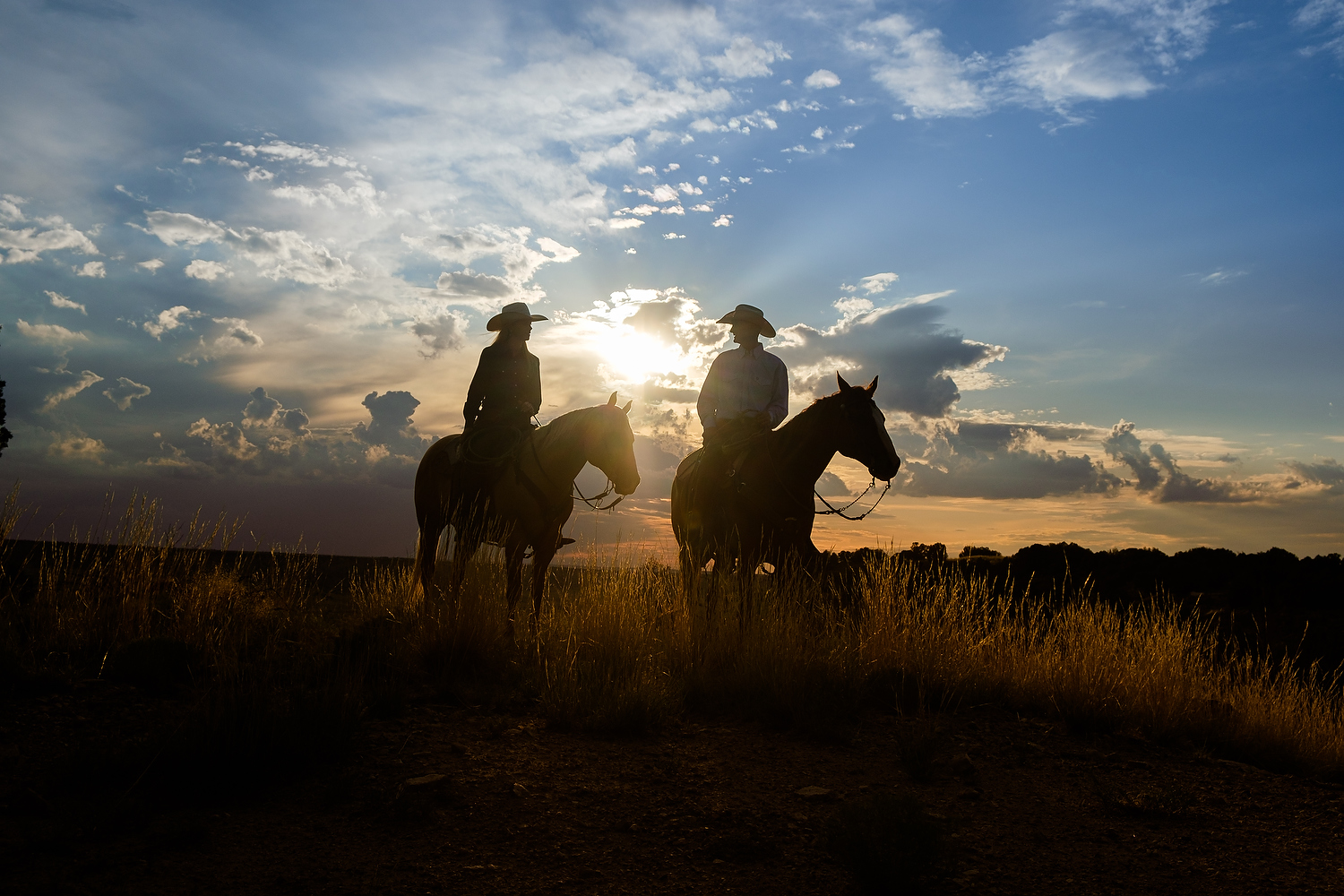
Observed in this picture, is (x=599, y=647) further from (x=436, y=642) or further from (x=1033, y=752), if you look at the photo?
(x=1033, y=752)

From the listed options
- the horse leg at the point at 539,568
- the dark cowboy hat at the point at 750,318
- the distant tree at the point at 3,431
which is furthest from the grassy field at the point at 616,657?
the distant tree at the point at 3,431

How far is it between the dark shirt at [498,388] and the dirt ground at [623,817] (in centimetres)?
355

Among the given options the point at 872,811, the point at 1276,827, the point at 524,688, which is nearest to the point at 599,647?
the point at 524,688

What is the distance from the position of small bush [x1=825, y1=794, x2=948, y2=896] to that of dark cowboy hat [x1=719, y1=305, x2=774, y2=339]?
5.46 m

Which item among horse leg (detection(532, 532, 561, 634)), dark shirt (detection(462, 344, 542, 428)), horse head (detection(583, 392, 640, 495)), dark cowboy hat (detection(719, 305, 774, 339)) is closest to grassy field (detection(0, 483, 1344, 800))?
horse leg (detection(532, 532, 561, 634))

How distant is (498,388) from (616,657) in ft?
11.8

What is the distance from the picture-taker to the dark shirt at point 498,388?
8.37m

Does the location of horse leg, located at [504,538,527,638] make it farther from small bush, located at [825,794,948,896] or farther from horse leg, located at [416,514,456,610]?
small bush, located at [825,794,948,896]

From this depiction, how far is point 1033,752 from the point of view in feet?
18.3

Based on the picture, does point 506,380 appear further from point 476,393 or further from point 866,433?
point 866,433

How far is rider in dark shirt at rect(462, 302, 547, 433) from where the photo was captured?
834cm

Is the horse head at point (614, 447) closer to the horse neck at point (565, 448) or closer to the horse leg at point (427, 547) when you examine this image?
the horse neck at point (565, 448)

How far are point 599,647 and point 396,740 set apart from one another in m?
1.64

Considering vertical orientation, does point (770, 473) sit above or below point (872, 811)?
above
